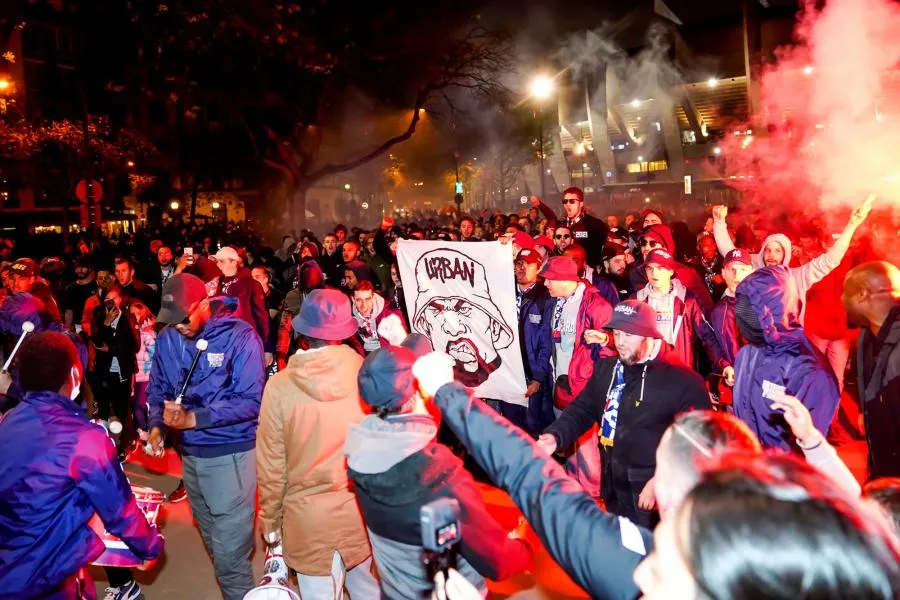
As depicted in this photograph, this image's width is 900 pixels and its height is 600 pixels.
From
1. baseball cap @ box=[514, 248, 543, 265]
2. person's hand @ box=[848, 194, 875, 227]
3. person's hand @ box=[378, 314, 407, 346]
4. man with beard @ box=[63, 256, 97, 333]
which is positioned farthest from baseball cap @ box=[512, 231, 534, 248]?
man with beard @ box=[63, 256, 97, 333]

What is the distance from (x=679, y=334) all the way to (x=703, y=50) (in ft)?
128

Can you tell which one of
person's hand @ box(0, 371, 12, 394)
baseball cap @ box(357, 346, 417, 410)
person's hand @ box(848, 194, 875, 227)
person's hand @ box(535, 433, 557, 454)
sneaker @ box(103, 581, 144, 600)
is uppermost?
person's hand @ box(848, 194, 875, 227)

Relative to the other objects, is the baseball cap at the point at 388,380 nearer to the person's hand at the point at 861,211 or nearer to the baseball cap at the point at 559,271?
the baseball cap at the point at 559,271

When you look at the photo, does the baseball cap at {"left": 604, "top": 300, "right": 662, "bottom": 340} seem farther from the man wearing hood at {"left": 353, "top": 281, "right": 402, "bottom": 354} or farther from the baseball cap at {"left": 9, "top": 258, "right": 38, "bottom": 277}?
the baseball cap at {"left": 9, "top": 258, "right": 38, "bottom": 277}

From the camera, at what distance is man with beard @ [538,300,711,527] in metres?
3.94

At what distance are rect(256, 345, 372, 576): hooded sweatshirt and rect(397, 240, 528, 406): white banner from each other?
3223 mm

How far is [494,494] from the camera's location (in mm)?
6566

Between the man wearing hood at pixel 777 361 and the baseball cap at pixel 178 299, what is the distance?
3.54 meters

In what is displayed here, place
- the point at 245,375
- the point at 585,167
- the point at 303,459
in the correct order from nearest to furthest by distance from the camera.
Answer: the point at 303,459 < the point at 245,375 < the point at 585,167

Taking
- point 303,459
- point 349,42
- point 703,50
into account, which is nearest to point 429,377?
point 303,459

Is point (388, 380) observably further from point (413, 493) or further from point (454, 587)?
point (454, 587)

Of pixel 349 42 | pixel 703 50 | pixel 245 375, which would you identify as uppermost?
pixel 703 50

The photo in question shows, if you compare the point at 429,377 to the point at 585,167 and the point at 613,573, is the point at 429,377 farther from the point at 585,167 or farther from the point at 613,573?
the point at 585,167

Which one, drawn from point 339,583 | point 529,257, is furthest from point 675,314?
point 339,583
